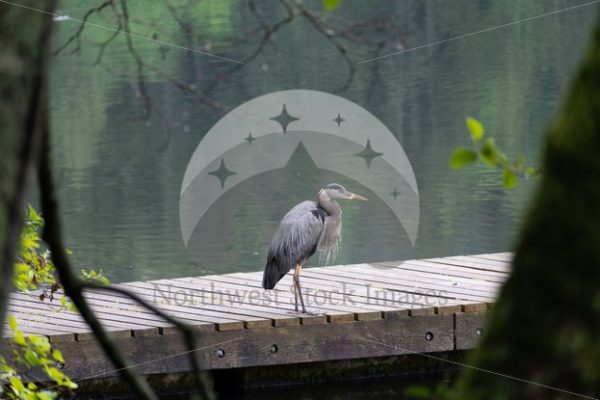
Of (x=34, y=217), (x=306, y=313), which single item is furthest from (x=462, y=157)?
(x=306, y=313)

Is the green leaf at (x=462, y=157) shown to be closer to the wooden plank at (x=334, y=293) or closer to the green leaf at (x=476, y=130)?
the green leaf at (x=476, y=130)

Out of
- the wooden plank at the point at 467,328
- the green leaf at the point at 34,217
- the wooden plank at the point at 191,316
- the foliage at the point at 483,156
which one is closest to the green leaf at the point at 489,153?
the foliage at the point at 483,156

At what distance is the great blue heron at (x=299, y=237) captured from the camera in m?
6.44

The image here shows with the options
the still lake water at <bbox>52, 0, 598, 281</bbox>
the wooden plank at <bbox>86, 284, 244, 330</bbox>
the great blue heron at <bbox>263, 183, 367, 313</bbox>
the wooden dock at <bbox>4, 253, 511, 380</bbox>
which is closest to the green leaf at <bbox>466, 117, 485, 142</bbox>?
the still lake water at <bbox>52, 0, 598, 281</bbox>

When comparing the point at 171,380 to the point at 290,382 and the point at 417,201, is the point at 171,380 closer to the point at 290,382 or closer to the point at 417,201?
the point at 290,382

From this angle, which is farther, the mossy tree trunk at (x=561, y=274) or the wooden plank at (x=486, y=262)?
the wooden plank at (x=486, y=262)

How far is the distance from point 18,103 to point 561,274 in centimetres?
50

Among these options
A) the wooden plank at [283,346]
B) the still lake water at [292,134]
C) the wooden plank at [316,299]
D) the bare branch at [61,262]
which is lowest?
the wooden plank at [283,346]

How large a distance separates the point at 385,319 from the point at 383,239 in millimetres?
3893

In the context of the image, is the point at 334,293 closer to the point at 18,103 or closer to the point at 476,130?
the point at 476,130

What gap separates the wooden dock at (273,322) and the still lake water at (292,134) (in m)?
1.10

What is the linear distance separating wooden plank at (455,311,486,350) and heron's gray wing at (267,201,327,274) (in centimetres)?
98

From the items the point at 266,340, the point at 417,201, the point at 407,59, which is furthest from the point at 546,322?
the point at 407,59

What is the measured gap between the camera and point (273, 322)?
19.5 feet
